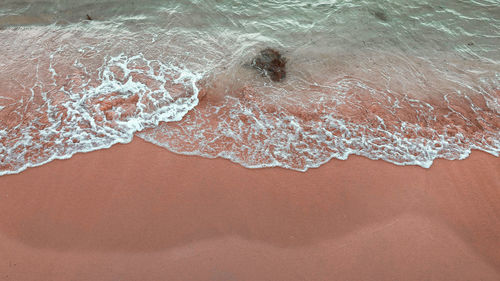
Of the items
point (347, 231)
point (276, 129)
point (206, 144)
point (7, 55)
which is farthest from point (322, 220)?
point (7, 55)

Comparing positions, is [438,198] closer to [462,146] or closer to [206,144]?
[462,146]

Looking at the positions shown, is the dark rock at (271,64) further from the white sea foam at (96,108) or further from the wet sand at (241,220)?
the wet sand at (241,220)

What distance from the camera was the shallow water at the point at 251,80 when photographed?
4.62 m

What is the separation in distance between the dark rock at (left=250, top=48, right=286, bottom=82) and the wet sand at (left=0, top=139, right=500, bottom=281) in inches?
95.1

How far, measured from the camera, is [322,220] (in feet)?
12.4

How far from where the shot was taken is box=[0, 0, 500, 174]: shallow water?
15.2 ft

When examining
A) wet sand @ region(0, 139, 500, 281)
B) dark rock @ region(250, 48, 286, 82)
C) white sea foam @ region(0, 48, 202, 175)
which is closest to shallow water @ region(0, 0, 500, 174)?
white sea foam @ region(0, 48, 202, 175)

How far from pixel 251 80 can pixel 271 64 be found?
2.41 ft

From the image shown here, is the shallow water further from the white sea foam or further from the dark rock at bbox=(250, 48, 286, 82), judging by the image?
the dark rock at bbox=(250, 48, 286, 82)

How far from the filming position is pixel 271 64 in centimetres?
618

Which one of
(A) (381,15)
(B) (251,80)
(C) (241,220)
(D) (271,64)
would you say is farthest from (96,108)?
(A) (381,15)

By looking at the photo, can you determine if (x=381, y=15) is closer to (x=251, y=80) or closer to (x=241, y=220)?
(x=251, y=80)

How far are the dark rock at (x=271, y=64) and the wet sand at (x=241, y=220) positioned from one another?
2.42 meters

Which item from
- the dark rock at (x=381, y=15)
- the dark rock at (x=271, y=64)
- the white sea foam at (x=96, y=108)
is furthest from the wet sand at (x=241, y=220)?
the dark rock at (x=381, y=15)
